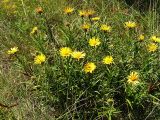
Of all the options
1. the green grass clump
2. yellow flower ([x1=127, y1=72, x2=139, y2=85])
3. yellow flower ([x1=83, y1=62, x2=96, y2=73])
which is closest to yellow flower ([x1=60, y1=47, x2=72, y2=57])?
the green grass clump

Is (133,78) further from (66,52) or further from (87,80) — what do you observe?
(66,52)

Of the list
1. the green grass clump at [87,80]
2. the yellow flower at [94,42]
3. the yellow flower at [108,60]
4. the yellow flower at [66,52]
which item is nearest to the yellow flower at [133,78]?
the green grass clump at [87,80]

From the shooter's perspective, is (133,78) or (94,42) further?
(94,42)

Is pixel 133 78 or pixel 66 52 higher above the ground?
pixel 66 52

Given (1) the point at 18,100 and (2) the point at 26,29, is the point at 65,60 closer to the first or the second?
(1) the point at 18,100

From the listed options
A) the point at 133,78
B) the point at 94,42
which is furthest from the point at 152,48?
the point at 94,42

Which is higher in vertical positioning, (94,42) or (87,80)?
(94,42)

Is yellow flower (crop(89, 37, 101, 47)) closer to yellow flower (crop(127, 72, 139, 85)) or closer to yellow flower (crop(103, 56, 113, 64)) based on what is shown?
yellow flower (crop(103, 56, 113, 64))

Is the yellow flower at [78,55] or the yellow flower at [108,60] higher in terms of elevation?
the yellow flower at [78,55]

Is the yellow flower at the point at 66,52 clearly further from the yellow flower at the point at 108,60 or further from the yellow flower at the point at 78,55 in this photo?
the yellow flower at the point at 108,60

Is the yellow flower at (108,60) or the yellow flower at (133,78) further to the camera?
the yellow flower at (108,60)

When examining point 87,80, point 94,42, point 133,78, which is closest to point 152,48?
point 133,78

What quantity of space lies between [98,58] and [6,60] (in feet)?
3.28

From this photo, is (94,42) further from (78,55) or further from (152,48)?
(152,48)
